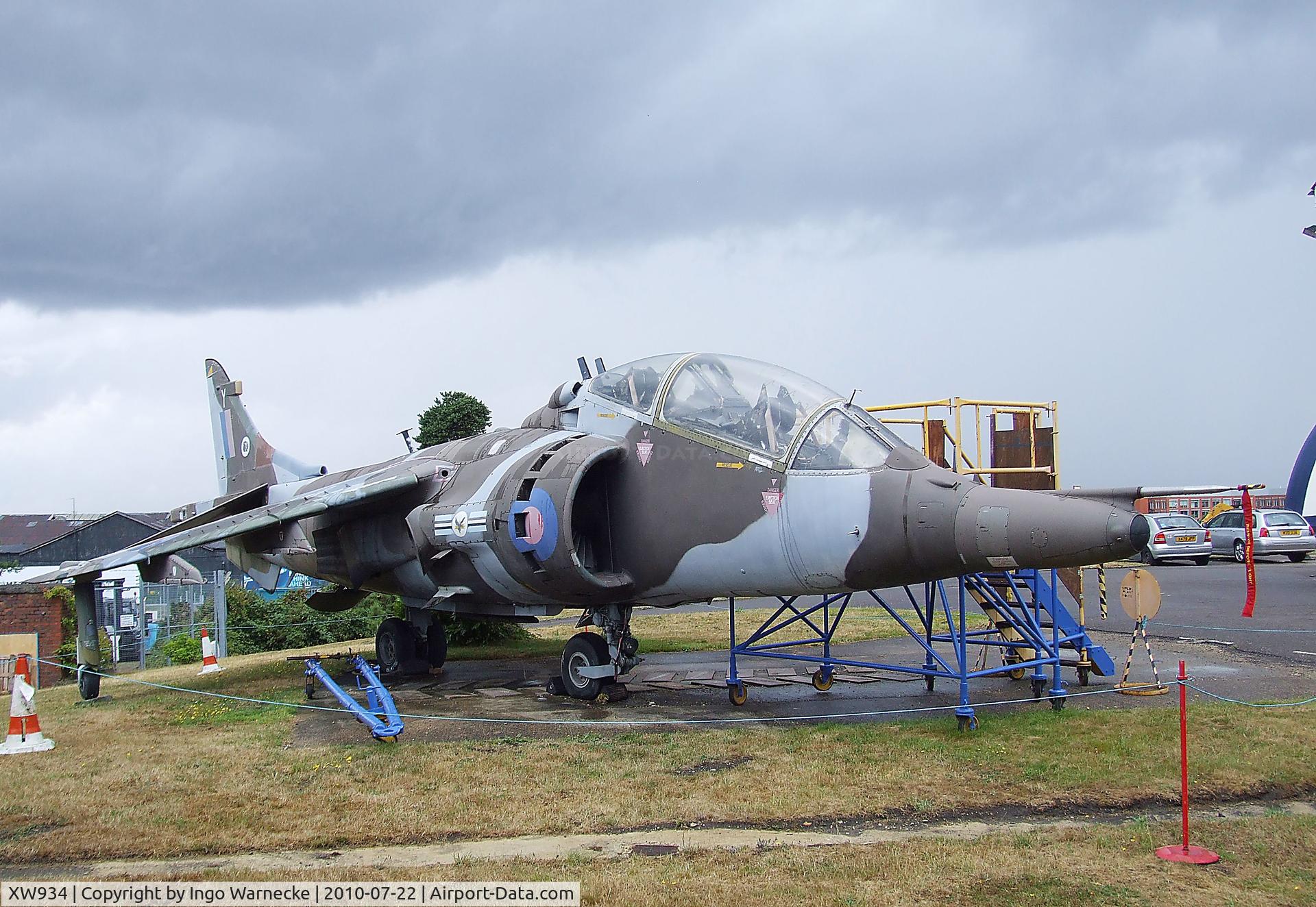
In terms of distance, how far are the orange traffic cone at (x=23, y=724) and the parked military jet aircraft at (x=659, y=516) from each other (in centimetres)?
256

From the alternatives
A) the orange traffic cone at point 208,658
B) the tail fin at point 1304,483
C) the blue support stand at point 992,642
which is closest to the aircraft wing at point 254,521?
the orange traffic cone at point 208,658

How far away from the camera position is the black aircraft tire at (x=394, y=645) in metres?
13.6

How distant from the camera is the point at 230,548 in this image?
13.5 meters

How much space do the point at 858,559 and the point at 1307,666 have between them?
7666mm

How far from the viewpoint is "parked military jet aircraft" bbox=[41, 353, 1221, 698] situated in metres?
7.79

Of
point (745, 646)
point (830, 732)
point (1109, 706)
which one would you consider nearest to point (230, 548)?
point (745, 646)

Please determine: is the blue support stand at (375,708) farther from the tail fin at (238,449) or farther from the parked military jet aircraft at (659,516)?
the tail fin at (238,449)

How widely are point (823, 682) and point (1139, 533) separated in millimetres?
5081

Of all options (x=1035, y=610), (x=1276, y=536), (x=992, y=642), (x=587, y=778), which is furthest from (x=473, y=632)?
(x=1276, y=536)

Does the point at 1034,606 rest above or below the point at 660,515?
below

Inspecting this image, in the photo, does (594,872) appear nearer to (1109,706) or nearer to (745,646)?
(745,646)

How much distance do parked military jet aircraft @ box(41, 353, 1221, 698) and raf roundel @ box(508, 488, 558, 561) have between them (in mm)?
18

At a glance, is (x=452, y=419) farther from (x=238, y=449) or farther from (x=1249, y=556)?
(x=1249, y=556)

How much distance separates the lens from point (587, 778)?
7340 mm
